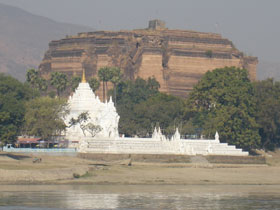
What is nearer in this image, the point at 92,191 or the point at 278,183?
the point at 92,191

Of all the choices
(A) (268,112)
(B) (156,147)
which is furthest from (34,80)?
(B) (156,147)

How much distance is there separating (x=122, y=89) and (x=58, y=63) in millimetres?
29340

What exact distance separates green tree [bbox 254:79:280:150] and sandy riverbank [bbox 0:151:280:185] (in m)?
21.4

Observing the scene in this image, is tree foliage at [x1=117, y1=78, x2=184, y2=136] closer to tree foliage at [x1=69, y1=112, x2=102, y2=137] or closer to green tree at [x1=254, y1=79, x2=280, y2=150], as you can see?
tree foliage at [x1=69, y1=112, x2=102, y2=137]

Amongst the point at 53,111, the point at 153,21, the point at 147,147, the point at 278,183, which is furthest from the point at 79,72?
the point at 278,183

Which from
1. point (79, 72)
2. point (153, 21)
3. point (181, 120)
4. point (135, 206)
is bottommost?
point (135, 206)

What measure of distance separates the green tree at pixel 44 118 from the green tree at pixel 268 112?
84.7 ft

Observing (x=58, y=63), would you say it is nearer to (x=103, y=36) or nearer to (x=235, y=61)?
(x=103, y=36)

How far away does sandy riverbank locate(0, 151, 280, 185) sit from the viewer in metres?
70.3

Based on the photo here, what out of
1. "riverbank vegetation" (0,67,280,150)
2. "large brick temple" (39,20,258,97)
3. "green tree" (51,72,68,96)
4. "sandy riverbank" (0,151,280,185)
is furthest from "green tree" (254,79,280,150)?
"large brick temple" (39,20,258,97)

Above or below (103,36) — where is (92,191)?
below

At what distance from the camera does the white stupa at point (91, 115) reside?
103750 mm

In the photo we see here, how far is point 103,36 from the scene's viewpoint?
174m

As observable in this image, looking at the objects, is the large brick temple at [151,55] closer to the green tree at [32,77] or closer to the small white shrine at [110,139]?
the green tree at [32,77]
